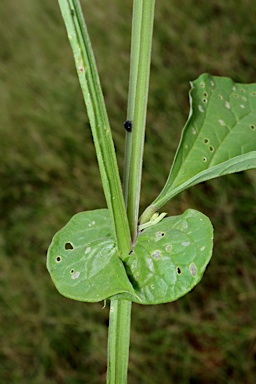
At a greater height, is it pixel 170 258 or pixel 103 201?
pixel 170 258

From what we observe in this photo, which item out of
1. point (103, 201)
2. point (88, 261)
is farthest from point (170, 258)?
point (103, 201)

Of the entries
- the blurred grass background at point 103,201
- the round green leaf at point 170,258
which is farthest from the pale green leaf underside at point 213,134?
the blurred grass background at point 103,201

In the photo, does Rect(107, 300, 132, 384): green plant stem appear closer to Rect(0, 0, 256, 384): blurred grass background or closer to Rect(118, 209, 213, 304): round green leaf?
Rect(118, 209, 213, 304): round green leaf

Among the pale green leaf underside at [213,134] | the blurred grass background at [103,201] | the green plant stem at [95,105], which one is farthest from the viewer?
the blurred grass background at [103,201]

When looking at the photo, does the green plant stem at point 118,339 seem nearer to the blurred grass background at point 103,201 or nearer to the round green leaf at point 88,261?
the round green leaf at point 88,261

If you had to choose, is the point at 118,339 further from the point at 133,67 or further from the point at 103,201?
the point at 103,201

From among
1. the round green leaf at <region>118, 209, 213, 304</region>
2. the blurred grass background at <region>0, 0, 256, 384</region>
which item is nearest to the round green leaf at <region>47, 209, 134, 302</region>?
the round green leaf at <region>118, 209, 213, 304</region>

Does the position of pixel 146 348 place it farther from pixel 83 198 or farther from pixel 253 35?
pixel 253 35
